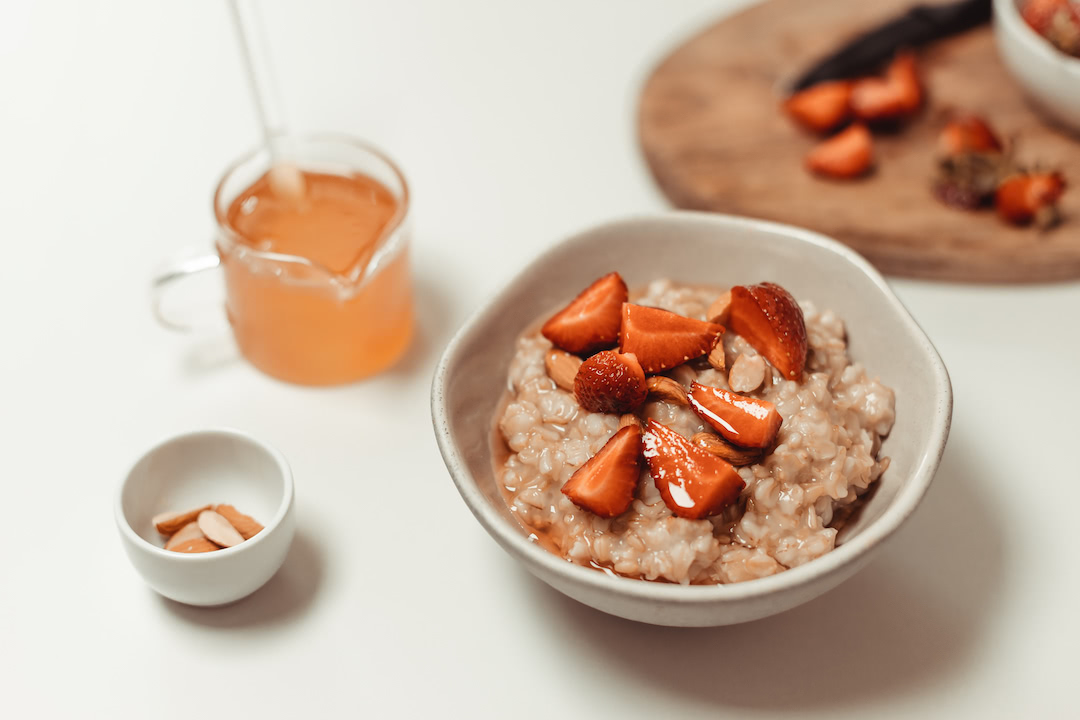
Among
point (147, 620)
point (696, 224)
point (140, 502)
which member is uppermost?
point (696, 224)

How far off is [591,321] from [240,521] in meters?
0.60

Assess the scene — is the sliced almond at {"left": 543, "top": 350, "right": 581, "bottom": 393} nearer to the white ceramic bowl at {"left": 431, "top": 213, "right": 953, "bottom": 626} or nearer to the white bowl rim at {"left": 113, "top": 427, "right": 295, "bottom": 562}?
the white ceramic bowl at {"left": 431, "top": 213, "right": 953, "bottom": 626}

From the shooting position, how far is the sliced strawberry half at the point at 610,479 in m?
1.47

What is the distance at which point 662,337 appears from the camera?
1609 millimetres

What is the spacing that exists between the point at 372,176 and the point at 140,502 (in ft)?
2.38

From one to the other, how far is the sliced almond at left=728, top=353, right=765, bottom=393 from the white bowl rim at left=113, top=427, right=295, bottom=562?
2.16ft

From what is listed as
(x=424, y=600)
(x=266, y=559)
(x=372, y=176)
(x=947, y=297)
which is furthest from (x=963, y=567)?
(x=372, y=176)

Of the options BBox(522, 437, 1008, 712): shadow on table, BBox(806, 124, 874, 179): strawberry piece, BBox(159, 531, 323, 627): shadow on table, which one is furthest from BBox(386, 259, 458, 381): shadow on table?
BBox(806, 124, 874, 179): strawberry piece

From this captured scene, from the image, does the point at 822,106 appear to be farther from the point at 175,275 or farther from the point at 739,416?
the point at 175,275

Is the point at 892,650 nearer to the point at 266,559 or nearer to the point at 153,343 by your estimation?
the point at 266,559

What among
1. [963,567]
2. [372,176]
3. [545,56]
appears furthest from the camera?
[545,56]

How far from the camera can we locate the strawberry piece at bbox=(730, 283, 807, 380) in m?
1.60

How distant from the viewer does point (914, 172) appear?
7.66 ft

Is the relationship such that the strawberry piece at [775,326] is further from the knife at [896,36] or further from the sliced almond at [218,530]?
the knife at [896,36]
